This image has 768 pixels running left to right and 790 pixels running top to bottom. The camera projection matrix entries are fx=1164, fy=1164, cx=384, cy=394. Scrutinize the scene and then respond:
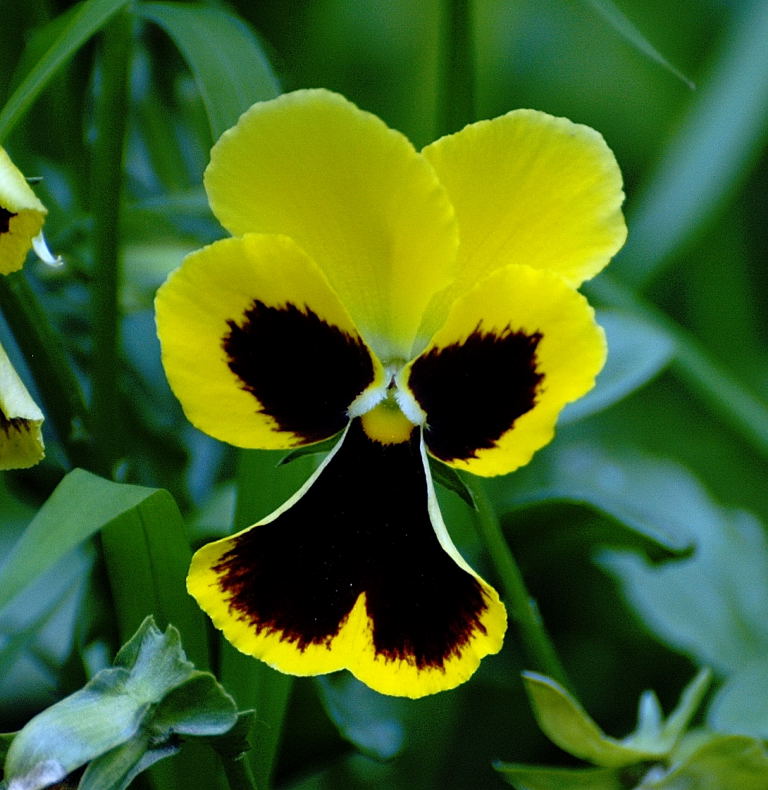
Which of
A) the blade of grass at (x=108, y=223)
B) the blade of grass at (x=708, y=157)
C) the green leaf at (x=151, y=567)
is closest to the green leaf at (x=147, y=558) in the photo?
the green leaf at (x=151, y=567)

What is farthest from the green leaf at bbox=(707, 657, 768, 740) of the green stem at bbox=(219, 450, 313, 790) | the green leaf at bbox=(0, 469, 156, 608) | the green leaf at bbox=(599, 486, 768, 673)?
the green leaf at bbox=(0, 469, 156, 608)

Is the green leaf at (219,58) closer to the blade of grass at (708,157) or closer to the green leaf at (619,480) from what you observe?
the green leaf at (619,480)

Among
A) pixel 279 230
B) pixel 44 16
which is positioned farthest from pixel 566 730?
pixel 44 16

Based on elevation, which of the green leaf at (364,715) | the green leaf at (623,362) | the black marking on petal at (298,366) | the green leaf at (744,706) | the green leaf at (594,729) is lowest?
the green leaf at (364,715)

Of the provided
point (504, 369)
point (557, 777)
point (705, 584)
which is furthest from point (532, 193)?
point (705, 584)

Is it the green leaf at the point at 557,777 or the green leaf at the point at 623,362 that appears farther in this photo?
the green leaf at the point at 623,362

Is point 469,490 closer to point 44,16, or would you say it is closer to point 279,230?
point 279,230

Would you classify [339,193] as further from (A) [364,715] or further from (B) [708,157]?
(B) [708,157]
